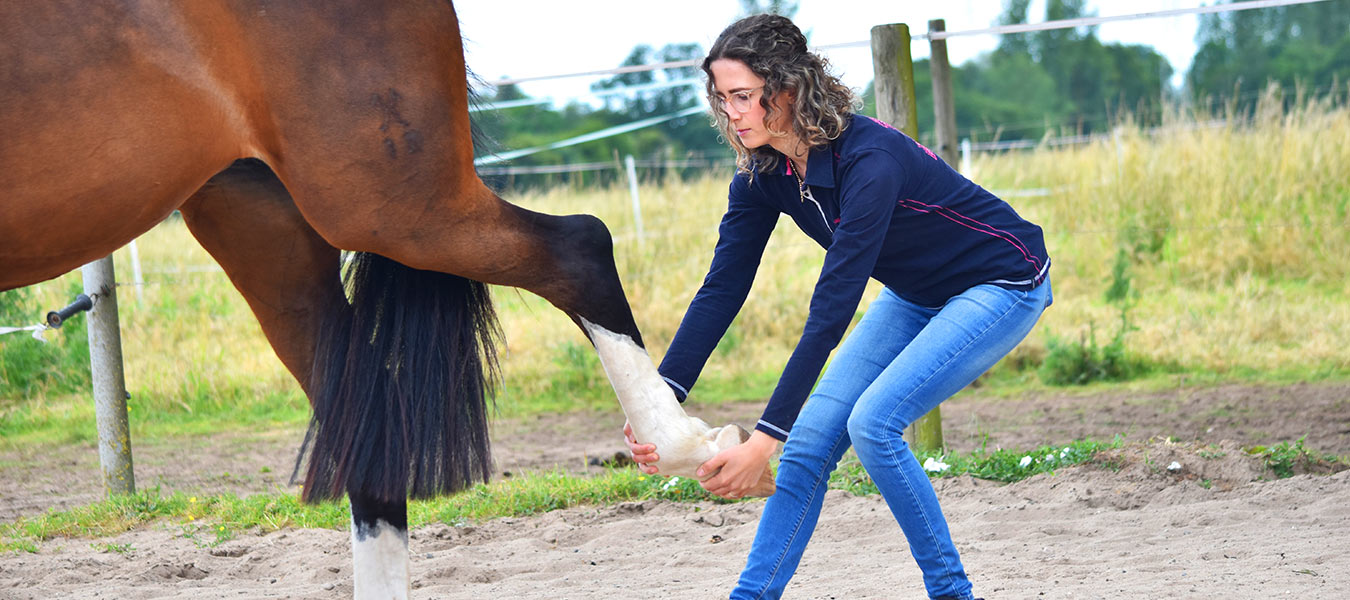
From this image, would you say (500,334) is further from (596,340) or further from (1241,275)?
(1241,275)

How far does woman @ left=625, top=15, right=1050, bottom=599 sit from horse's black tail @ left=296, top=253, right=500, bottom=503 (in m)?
0.46

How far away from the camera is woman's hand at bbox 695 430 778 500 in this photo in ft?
8.14

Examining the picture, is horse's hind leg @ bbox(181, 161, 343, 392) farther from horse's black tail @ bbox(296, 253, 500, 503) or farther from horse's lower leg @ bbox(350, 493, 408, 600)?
horse's lower leg @ bbox(350, 493, 408, 600)

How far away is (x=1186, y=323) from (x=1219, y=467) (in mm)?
2905

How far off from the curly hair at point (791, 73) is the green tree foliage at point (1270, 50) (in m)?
17.2

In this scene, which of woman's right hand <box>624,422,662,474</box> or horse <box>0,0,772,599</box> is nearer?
horse <box>0,0,772,599</box>

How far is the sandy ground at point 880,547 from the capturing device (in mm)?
3150

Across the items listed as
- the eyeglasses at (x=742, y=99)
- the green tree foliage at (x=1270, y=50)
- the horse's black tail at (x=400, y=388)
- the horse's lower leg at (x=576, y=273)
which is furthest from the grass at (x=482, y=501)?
the green tree foliage at (x=1270, y=50)

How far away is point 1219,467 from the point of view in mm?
4168

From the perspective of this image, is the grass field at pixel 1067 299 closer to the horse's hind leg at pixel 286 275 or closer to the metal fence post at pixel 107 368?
the metal fence post at pixel 107 368

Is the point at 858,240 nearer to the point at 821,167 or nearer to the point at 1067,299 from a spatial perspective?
the point at 821,167

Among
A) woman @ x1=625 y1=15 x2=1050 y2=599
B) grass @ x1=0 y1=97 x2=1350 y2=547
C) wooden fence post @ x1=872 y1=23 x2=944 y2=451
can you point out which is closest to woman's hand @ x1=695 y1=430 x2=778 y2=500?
woman @ x1=625 y1=15 x2=1050 y2=599

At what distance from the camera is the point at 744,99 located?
259 centimetres

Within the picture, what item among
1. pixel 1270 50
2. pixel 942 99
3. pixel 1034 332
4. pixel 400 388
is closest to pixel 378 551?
pixel 400 388
